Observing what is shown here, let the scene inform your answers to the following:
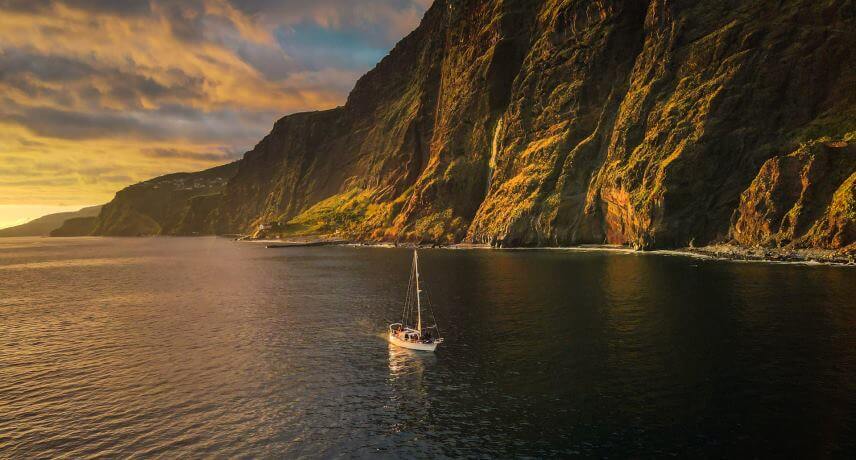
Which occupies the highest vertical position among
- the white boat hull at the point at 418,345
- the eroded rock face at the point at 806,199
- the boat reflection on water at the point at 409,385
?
the eroded rock face at the point at 806,199

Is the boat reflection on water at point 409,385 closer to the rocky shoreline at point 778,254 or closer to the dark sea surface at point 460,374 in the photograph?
the dark sea surface at point 460,374

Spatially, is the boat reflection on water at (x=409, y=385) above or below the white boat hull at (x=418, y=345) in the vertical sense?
below

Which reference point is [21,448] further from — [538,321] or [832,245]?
[832,245]

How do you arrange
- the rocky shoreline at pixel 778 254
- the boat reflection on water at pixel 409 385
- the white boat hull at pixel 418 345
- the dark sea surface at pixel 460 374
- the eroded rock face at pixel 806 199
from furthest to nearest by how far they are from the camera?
1. the eroded rock face at pixel 806 199
2. the rocky shoreline at pixel 778 254
3. the white boat hull at pixel 418 345
4. the boat reflection on water at pixel 409 385
5. the dark sea surface at pixel 460 374

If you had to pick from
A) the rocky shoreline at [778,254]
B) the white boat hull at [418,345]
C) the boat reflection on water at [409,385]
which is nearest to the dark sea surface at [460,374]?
the boat reflection on water at [409,385]

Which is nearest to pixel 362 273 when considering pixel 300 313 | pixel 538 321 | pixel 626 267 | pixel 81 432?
pixel 300 313

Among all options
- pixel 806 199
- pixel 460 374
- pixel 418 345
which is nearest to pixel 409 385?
pixel 460 374

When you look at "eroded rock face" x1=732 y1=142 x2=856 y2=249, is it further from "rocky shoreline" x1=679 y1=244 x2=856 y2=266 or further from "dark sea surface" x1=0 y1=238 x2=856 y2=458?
"dark sea surface" x1=0 y1=238 x2=856 y2=458

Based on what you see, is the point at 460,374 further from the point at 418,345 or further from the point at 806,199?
the point at 806,199

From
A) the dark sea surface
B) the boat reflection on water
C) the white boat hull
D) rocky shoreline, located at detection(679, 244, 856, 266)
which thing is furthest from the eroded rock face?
the boat reflection on water
